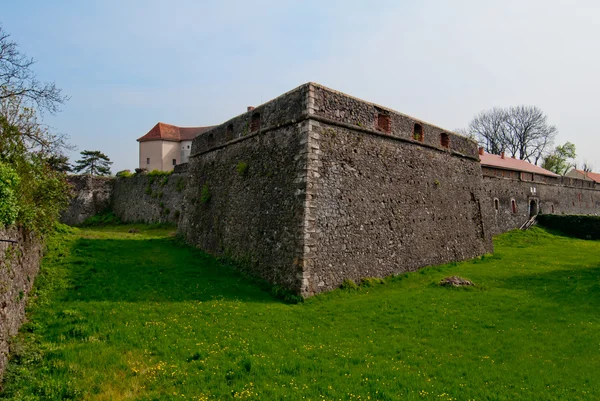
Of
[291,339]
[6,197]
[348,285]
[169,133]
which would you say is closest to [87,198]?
[169,133]

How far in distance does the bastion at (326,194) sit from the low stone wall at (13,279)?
233 inches

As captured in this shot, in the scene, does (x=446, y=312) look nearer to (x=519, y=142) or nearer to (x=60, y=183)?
(x=60, y=183)

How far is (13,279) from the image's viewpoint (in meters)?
7.50

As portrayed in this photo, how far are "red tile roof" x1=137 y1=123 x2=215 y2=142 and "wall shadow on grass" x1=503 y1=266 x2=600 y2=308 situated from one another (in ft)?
124

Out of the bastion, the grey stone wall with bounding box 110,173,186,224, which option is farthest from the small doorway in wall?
the grey stone wall with bounding box 110,173,186,224

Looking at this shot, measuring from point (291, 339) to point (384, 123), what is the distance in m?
9.03

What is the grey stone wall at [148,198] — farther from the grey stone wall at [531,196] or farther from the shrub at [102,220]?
the grey stone wall at [531,196]

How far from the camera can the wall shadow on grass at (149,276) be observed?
10.4 metres

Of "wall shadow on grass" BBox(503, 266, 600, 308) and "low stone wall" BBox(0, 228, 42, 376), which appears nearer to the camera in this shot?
"low stone wall" BBox(0, 228, 42, 376)

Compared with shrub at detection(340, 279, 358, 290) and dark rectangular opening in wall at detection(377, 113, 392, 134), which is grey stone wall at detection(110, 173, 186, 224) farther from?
shrub at detection(340, 279, 358, 290)

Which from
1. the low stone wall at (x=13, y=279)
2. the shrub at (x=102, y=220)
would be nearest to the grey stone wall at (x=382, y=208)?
the low stone wall at (x=13, y=279)

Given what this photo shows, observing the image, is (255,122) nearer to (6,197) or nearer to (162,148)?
(6,197)

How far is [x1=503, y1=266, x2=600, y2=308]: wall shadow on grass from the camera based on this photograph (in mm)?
11086

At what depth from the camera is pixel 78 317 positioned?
8281mm
